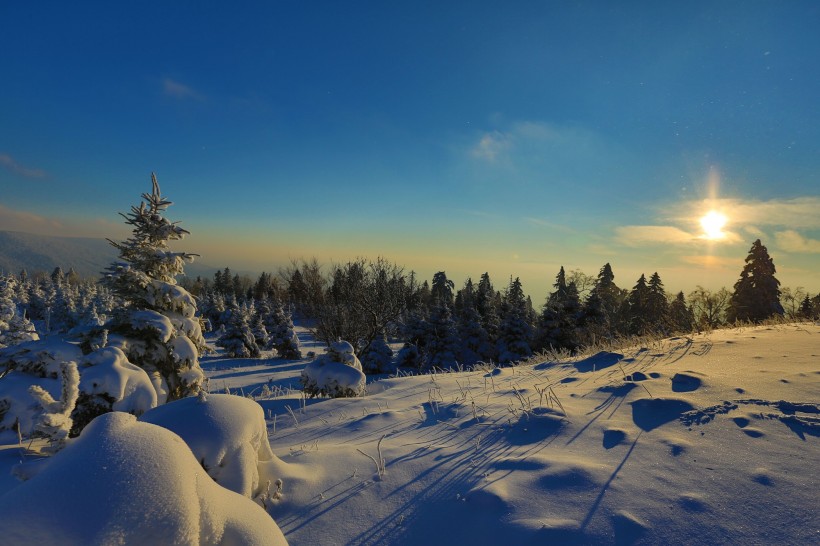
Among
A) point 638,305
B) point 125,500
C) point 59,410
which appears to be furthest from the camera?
point 638,305

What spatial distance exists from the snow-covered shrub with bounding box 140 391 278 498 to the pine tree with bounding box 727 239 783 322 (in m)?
34.6

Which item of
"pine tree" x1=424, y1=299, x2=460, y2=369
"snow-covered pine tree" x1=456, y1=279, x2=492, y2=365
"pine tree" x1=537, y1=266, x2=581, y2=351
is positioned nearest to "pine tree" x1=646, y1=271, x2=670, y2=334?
"pine tree" x1=537, y1=266, x2=581, y2=351

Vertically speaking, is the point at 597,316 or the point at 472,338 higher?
the point at 597,316

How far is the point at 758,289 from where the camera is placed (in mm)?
27781

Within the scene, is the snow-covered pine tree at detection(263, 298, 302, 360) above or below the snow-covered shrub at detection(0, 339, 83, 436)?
below

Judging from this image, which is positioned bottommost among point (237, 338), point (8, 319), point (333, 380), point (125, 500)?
point (237, 338)

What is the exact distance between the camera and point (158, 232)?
24.4ft

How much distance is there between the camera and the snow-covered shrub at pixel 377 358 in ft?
94.3

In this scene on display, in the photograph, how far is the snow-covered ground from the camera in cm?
225

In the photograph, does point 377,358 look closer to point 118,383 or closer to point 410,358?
point 410,358

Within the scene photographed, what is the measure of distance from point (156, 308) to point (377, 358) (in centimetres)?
2268

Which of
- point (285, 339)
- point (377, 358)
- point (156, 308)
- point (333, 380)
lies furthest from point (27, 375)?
point (285, 339)

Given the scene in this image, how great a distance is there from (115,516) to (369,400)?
187 inches

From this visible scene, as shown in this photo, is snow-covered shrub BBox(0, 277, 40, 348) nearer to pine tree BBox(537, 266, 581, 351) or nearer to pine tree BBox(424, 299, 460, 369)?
pine tree BBox(424, 299, 460, 369)
